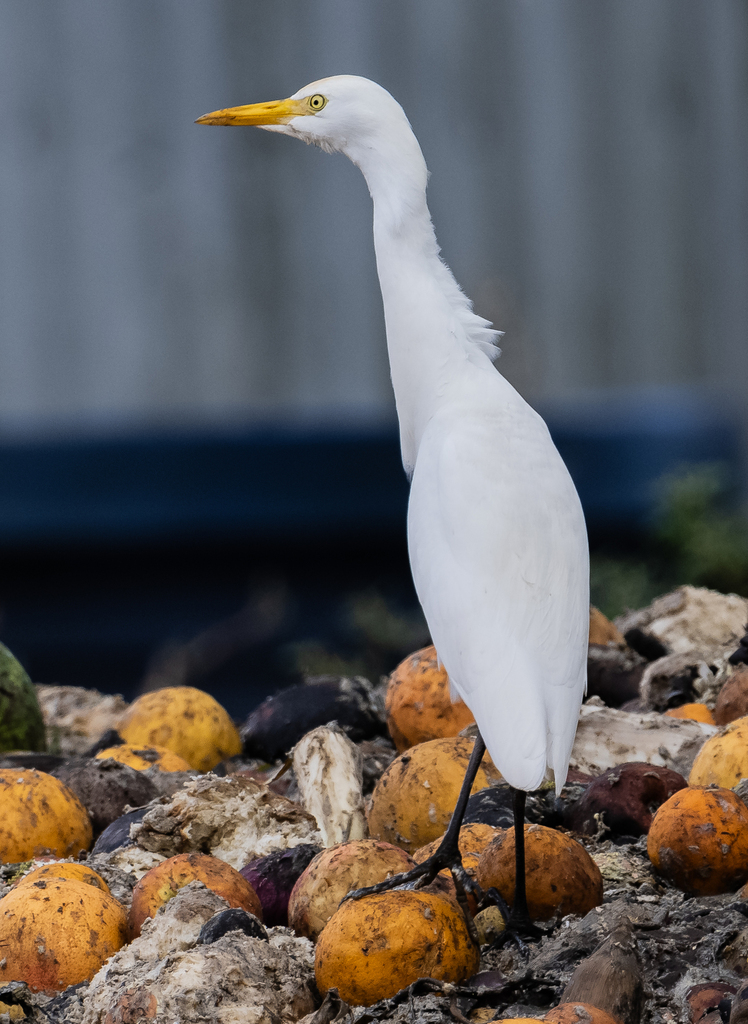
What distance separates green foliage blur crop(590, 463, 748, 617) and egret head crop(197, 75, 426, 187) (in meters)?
2.76

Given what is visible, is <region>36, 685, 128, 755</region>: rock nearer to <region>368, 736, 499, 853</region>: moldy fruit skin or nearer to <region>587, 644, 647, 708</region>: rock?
<region>368, 736, 499, 853</region>: moldy fruit skin

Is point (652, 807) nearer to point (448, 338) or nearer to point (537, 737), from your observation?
point (537, 737)

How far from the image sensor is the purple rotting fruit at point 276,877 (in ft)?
5.44

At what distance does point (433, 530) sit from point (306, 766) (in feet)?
1.73

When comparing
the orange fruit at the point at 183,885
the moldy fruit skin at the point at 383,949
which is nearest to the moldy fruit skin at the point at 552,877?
the moldy fruit skin at the point at 383,949

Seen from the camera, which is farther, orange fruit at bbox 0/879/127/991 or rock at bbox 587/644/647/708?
rock at bbox 587/644/647/708

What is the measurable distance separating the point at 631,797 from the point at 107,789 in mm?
941

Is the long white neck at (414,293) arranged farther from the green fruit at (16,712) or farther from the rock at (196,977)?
the green fruit at (16,712)

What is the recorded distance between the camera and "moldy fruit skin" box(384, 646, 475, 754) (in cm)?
231

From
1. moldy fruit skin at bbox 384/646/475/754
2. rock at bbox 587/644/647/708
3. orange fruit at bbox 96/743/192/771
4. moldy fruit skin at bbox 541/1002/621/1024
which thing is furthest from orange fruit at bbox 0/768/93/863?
rock at bbox 587/644/647/708

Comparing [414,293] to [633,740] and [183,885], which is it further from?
[183,885]

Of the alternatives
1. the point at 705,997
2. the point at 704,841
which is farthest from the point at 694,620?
the point at 705,997

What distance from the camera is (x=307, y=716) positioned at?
2498 millimetres

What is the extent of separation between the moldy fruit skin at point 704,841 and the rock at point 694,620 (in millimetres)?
1255
